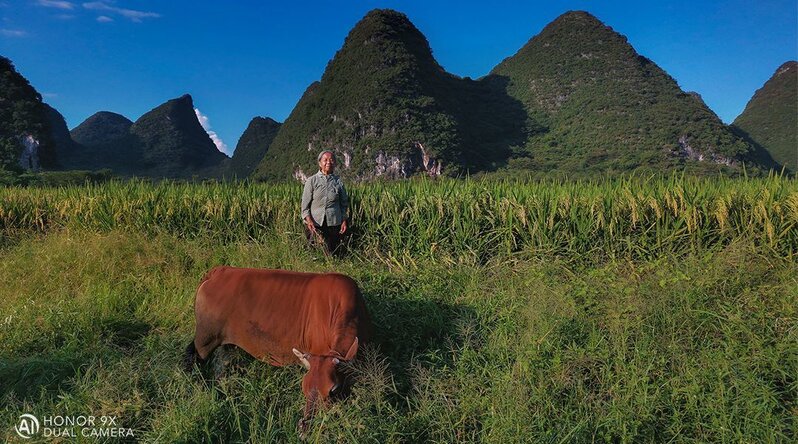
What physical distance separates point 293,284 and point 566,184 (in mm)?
4398

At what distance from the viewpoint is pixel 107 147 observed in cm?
7262

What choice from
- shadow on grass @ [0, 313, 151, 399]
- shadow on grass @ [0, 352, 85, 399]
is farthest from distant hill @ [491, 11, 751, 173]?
shadow on grass @ [0, 352, 85, 399]

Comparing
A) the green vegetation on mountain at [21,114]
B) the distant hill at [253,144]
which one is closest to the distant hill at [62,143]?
the green vegetation on mountain at [21,114]

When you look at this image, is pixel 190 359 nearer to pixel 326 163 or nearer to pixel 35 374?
pixel 35 374

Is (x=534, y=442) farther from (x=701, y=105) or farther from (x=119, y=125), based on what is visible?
(x=119, y=125)

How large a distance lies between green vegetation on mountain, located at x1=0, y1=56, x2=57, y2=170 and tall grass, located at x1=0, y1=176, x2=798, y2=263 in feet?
161

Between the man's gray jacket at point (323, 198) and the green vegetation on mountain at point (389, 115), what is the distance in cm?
4002

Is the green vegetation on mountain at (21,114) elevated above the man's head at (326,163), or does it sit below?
above

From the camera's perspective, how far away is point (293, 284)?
3.46m

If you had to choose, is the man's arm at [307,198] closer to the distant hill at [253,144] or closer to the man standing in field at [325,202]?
the man standing in field at [325,202]

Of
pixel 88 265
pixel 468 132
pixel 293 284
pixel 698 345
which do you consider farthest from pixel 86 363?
pixel 468 132

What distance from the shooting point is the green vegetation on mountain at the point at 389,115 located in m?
49.4

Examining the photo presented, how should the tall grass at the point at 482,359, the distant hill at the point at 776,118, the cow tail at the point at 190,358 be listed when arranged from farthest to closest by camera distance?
the distant hill at the point at 776,118 < the cow tail at the point at 190,358 < the tall grass at the point at 482,359

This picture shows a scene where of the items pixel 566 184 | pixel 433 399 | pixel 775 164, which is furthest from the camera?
pixel 775 164
